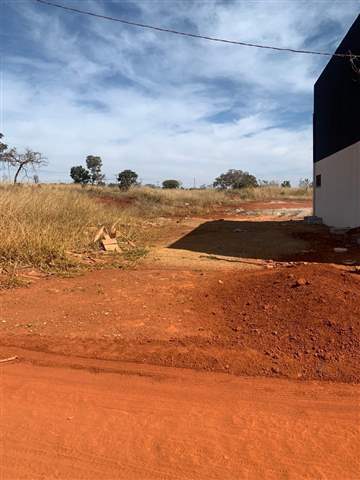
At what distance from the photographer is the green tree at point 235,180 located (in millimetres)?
52484

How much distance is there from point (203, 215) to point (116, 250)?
15.7 meters

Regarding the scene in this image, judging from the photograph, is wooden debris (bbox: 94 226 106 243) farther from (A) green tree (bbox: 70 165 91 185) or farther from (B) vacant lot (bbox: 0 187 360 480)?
(A) green tree (bbox: 70 165 91 185)

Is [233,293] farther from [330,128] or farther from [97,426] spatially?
[330,128]

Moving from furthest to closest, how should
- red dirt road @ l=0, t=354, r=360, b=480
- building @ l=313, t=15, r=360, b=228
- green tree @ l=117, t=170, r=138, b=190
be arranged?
green tree @ l=117, t=170, r=138, b=190
building @ l=313, t=15, r=360, b=228
red dirt road @ l=0, t=354, r=360, b=480

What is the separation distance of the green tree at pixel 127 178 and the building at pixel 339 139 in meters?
Answer: 23.8

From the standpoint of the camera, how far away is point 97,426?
9.61 feet

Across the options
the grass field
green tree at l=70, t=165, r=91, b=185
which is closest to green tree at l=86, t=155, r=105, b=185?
green tree at l=70, t=165, r=91, b=185

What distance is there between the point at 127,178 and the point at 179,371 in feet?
124

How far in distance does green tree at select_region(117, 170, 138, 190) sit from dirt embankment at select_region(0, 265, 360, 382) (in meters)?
32.7

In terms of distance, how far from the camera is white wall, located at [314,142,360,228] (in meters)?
12.4

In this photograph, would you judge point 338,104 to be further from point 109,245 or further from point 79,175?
point 79,175

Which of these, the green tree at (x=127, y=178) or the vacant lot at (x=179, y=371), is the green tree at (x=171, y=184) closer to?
the green tree at (x=127, y=178)

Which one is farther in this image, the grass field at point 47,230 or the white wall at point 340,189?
the white wall at point 340,189

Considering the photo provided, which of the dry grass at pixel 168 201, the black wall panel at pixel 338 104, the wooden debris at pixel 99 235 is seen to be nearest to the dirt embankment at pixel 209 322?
the wooden debris at pixel 99 235
